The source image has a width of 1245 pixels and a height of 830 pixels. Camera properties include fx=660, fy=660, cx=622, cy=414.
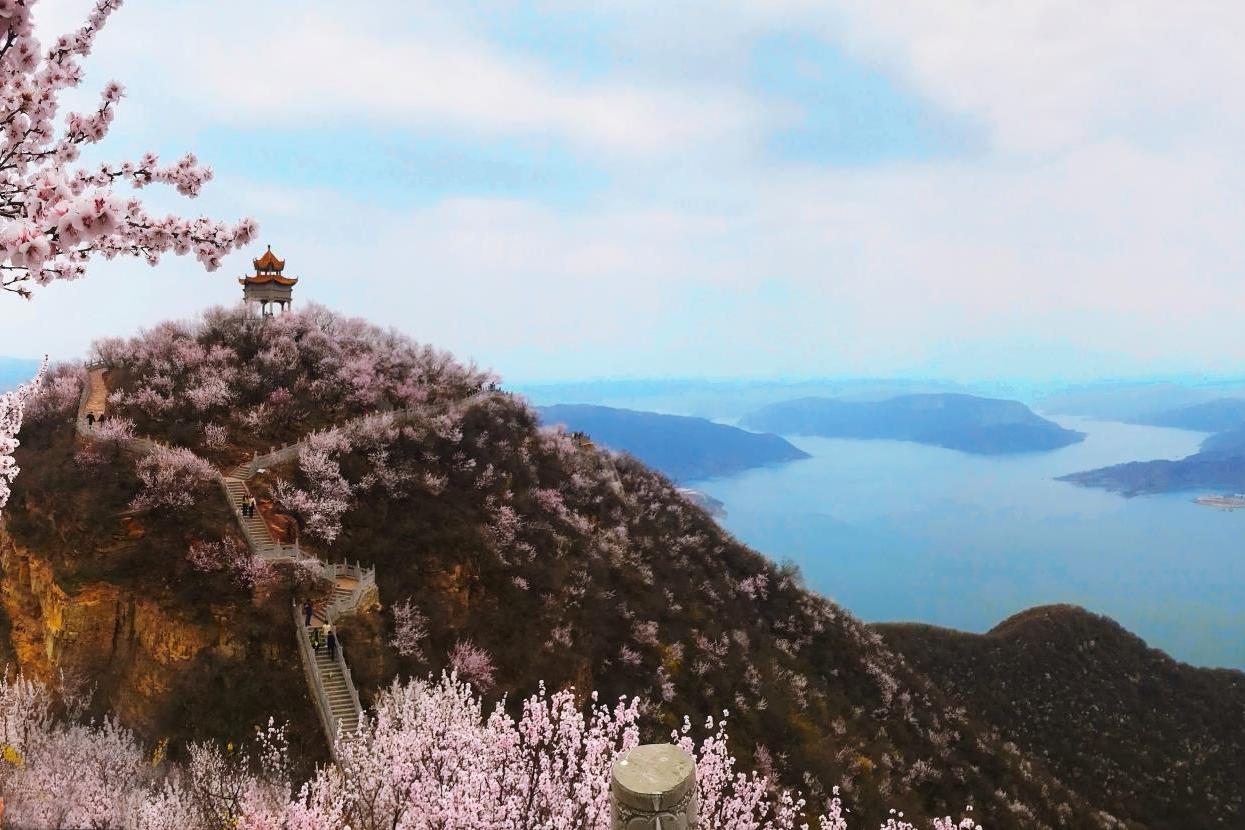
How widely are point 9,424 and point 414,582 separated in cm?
1985

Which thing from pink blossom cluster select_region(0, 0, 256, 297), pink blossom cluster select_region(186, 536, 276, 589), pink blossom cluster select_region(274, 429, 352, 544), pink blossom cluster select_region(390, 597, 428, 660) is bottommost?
pink blossom cluster select_region(390, 597, 428, 660)

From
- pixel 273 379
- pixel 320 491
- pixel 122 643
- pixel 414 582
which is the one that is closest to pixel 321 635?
pixel 414 582

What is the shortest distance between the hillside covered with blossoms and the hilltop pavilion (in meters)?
1.56

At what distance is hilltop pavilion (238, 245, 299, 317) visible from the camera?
42.8 meters

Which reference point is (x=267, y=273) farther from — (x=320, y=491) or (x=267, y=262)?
(x=320, y=491)

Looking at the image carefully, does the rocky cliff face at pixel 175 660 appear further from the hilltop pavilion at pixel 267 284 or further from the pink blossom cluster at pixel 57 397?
the hilltop pavilion at pixel 267 284

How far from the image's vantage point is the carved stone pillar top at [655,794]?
6516 mm

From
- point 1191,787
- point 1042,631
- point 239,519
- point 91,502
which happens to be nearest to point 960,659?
point 1042,631

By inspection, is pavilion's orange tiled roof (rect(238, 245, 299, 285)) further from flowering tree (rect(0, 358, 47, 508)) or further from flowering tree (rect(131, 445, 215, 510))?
flowering tree (rect(0, 358, 47, 508))

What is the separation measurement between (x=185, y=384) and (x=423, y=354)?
52.1 feet

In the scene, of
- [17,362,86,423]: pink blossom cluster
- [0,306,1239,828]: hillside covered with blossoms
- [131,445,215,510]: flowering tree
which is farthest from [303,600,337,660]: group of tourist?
[17,362,86,423]: pink blossom cluster

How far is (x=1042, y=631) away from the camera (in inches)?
2491

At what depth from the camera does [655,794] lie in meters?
6.48

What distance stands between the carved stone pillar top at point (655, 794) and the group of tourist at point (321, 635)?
19.0m
